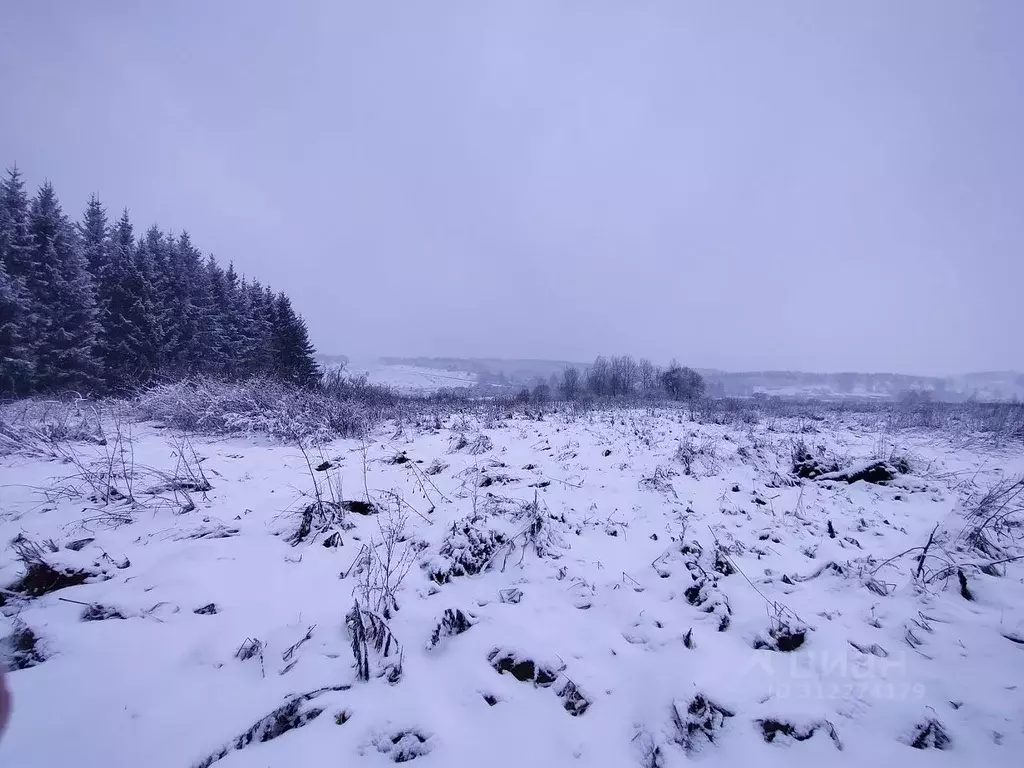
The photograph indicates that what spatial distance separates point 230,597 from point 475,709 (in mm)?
2423

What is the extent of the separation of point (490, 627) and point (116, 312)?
→ 91.5 ft

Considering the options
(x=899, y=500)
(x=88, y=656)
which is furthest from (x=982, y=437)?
(x=88, y=656)

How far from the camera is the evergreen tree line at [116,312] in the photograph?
641 inches

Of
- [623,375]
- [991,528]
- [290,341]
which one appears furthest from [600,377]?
[991,528]

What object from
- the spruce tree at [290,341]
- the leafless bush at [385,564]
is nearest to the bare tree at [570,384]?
the spruce tree at [290,341]

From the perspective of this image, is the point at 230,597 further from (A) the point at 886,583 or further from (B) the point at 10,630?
(A) the point at 886,583

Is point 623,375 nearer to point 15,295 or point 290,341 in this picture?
point 290,341

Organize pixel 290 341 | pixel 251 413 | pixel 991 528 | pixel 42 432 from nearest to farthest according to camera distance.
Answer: pixel 991 528 < pixel 42 432 < pixel 251 413 < pixel 290 341

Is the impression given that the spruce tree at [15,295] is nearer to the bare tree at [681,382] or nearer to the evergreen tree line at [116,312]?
the evergreen tree line at [116,312]

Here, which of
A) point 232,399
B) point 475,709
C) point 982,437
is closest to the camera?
point 475,709

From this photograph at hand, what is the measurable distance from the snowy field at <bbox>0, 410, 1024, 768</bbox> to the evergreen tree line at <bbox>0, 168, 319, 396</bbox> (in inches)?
525

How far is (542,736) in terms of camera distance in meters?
2.38

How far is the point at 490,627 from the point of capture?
3.20 m

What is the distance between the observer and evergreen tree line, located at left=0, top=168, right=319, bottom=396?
53.4ft
